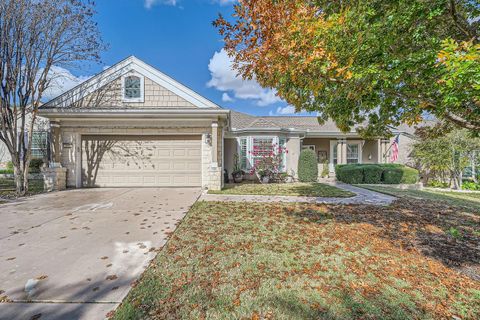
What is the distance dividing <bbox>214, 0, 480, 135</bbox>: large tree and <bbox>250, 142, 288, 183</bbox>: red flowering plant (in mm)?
8597

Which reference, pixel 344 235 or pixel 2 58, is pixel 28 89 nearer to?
pixel 2 58

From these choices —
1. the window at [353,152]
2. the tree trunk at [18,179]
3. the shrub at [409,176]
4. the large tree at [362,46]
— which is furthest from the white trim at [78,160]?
the shrub at [409,176]

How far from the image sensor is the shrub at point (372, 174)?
12.4m

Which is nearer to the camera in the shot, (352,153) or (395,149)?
(395,149)

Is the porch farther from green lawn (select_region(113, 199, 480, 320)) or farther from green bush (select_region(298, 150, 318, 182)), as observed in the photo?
green lawn (select_region(113, 199, 480, 320))

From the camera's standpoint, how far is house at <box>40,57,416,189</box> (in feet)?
29.8

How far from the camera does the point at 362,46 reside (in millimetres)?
3256

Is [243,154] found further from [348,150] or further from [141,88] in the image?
[348,150]

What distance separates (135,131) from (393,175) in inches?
544

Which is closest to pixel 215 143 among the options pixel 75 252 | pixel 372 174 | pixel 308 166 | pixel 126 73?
pixel 126 73

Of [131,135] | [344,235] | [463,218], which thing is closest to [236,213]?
[344,235]

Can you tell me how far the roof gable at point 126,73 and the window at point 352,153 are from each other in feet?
37.0

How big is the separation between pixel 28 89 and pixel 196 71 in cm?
1024

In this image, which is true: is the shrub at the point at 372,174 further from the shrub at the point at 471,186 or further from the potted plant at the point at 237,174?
the potted plant at the point at 237,174
